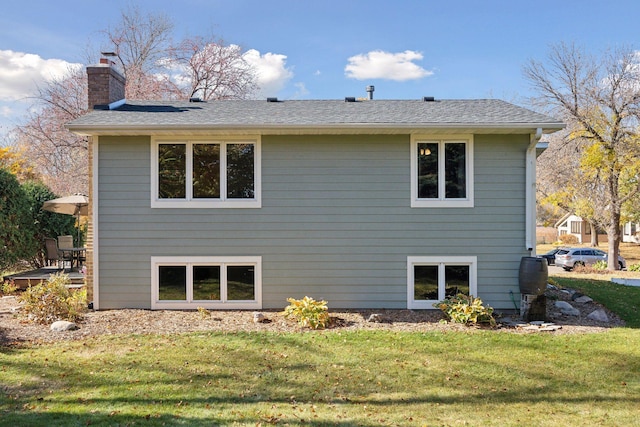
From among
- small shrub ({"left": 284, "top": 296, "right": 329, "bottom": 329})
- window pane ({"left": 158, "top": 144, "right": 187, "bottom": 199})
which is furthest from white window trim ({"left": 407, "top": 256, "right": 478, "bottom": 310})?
window pane ({"left": 158, "top": 144, "right": 187, "bottom": 199})

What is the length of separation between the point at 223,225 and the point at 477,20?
12.2 m

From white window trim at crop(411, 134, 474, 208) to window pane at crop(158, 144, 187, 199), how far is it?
4.24 meters

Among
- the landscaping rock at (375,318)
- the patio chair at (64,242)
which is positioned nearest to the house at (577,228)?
the landscaping rock at (375,318)

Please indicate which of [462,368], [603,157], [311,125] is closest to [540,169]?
[603,157]

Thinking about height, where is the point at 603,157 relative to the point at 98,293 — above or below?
above

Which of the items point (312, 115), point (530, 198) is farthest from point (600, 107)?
point (312, 115)

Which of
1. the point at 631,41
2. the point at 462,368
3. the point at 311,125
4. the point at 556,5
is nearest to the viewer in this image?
the point at 462,368

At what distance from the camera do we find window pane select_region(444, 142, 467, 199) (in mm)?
8234

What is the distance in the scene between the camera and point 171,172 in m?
8.26

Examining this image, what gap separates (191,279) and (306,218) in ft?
7.97

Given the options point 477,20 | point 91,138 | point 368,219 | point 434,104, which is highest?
point 477,20

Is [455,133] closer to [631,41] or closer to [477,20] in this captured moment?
[477,20]

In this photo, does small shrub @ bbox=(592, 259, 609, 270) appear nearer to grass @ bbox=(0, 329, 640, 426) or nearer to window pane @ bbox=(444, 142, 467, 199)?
window pane @ bbox=(444, 142, 467, 199)

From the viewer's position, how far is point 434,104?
9.71m
